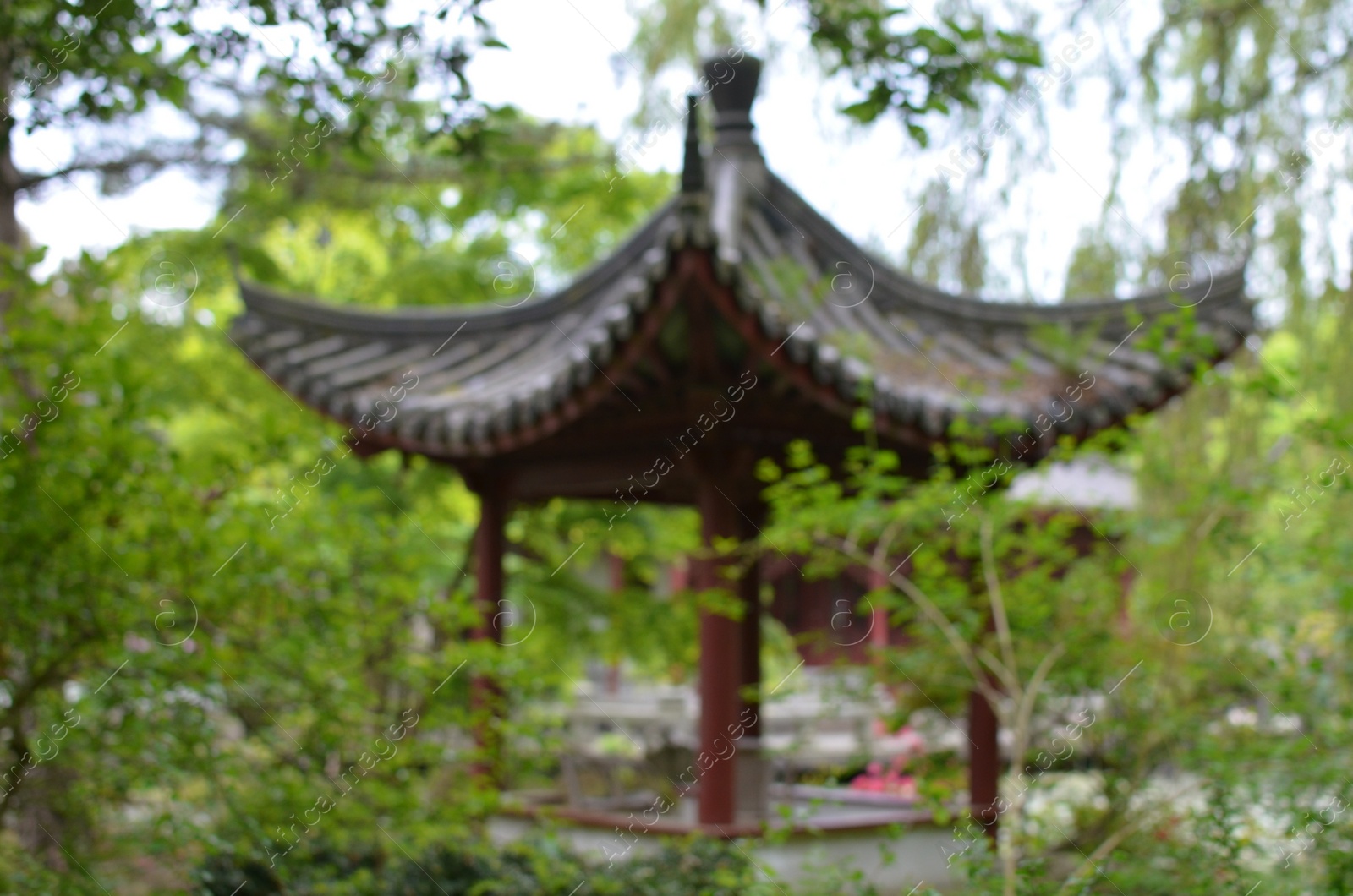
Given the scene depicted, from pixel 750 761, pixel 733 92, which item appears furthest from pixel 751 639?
pixel 733 92

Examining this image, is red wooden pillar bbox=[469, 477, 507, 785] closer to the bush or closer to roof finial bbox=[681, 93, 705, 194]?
the bush

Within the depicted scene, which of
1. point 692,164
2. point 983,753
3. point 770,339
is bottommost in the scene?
point 983,753

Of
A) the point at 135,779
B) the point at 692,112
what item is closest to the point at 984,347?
the point at 692,112

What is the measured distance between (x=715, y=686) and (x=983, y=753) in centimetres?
101

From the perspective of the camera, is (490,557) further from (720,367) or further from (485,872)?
(720,367)

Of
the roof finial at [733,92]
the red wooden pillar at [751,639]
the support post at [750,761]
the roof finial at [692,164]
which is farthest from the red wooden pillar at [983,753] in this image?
the roof finial at [733,92]

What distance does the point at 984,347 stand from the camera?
4.75 meters

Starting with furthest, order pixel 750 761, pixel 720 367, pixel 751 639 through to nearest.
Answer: pixel 751 639 < pixel 750 761 < pixel 720 367

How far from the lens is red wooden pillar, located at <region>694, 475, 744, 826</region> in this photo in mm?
4043

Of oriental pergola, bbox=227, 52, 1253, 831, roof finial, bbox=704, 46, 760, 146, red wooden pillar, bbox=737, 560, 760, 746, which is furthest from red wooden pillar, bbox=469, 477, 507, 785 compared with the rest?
roof finial, bbox=704, 46, 760, 146

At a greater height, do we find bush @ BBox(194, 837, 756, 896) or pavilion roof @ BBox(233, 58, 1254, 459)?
pavilion roof @ BBox(233, 58, 1254, 459)

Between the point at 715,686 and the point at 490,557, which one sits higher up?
the point at 490,557

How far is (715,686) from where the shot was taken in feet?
13.4

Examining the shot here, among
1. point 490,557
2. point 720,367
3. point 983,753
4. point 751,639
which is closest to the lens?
point 720,367
